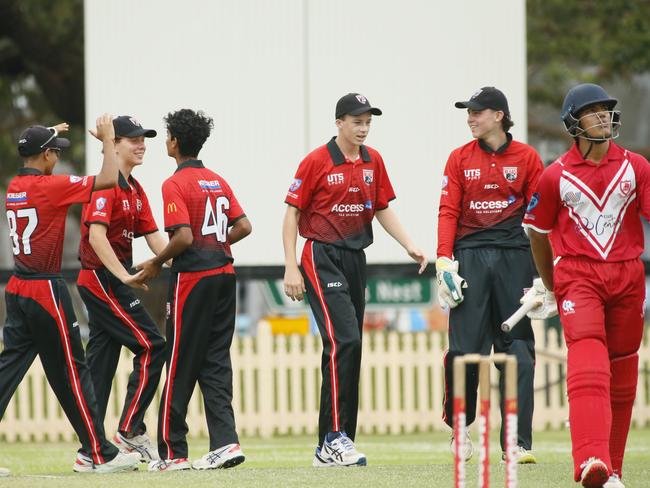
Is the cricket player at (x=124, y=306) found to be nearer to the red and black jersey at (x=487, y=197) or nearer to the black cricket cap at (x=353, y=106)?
the black cricket cap at (x=353, y=106)

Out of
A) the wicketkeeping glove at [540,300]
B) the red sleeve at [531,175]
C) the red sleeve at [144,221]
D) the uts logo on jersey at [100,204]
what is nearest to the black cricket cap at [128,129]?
the red sleeve at [144,221]

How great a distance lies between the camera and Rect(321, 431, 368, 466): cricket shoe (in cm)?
825

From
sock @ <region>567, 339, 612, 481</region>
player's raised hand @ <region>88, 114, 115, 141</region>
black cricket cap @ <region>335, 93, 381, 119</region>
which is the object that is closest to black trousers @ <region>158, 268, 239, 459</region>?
player's raised hand @ <region>88, 114, 115, 141</region>

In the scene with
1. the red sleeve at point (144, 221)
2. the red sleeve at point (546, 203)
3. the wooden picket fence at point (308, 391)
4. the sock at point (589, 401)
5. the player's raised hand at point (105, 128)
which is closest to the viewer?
the sock at point (589, 401)

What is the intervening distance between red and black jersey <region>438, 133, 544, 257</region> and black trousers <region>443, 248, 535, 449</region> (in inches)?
3.4

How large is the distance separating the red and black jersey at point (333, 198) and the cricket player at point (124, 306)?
3.56ft

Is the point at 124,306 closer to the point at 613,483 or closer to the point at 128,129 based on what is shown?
the point at 128,129

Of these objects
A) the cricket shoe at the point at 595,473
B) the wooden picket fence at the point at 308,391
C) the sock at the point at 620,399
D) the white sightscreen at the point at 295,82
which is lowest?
the wooden picket fence at the point at 308,391

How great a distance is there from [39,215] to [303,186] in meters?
1.67

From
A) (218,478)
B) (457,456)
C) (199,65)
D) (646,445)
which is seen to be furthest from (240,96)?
(457,456)

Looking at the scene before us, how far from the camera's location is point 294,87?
15.0 meters

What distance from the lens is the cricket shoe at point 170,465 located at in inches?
322

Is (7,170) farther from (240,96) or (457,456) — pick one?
(457,456)

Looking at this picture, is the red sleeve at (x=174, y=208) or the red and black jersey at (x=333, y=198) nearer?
the red sleeve at (x=174, y=208)
